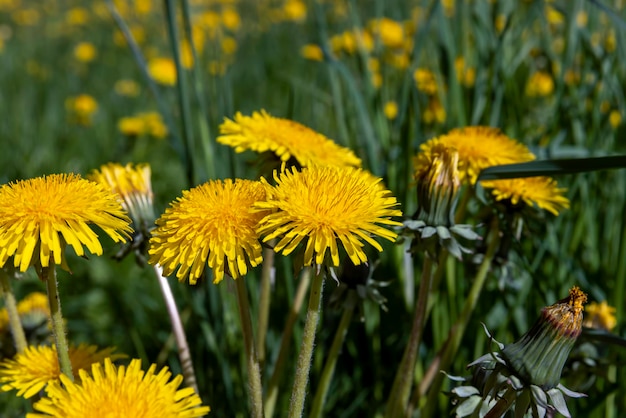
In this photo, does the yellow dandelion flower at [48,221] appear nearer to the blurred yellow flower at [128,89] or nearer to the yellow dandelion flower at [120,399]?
the yellow dandelion flower at [120,399]

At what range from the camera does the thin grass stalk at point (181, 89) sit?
1180 mm

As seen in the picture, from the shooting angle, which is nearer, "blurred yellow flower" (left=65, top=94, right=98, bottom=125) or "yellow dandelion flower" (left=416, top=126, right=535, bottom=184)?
"yellow dandelion flower" (left=416, top=126, right=535, bottom=184)

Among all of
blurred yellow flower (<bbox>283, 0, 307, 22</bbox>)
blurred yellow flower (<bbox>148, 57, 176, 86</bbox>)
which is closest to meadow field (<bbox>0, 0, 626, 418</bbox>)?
blurred yellow flower (<bbox>148, 57, 176, 86</bbox>)

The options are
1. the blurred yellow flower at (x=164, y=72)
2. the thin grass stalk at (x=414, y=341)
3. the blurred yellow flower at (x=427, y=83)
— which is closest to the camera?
the thin grass stalk at (x=414, y=341)

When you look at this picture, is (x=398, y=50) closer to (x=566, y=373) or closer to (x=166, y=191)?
(x=166, y=191)

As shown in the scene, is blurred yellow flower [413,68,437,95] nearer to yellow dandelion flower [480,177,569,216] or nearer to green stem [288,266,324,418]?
yellow dandelion flower [480,177,569,216]

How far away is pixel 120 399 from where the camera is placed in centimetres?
62

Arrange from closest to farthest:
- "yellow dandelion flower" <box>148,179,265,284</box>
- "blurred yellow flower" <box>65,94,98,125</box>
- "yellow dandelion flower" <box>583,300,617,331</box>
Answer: "yellow dandelion flower" <box>148,179,265,284</box>
"yellow dandelion flower" <box>583,300,617,331</box>
"blurred yellow flower" <box>65,94,98,125</box>

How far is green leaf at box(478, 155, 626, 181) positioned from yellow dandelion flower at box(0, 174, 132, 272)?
0.45m

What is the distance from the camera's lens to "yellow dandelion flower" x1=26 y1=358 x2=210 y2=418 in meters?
0.61

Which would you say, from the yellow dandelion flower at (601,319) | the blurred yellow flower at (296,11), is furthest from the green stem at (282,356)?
the blurred yellow flower at (296,11)

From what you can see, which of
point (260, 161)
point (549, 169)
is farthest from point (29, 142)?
point (549, 169)

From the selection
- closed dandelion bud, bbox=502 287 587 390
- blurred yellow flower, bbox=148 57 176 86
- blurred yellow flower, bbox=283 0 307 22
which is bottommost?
closed dandelion bud, bbox=502 287 587 390

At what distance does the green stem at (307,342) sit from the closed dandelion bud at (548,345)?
8.1 inches
